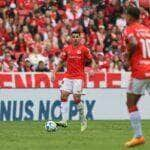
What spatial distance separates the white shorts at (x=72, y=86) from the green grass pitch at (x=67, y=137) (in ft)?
2.99

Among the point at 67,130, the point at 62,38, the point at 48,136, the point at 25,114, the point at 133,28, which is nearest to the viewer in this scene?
the point at 133,28

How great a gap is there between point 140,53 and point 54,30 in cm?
1653

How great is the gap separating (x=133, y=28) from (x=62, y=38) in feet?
52.6

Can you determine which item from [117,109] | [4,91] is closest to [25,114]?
[4,91]

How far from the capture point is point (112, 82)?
25.7 m

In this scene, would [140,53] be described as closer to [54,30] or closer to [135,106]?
[135,106]

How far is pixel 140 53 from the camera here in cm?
1471

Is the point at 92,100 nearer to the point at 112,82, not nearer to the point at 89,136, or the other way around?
the point at 112,82

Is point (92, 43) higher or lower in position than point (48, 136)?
higher

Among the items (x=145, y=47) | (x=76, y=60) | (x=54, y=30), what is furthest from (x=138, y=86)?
A: (x=54, y=30)

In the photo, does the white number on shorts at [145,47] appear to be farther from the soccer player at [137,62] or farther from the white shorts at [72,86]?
the white shorts at [72,86]

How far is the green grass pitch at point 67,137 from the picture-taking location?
15219 mm

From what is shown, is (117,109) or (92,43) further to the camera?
(92,43)

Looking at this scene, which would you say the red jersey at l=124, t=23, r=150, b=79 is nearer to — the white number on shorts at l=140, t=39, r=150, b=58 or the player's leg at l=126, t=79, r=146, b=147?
the white number on shorts at l=140, t=39, r=150, b=58
